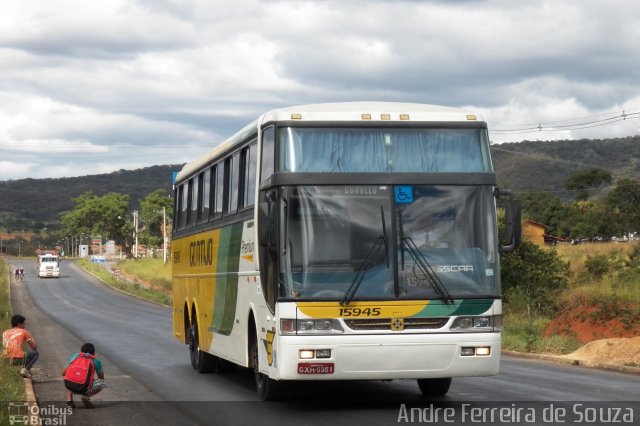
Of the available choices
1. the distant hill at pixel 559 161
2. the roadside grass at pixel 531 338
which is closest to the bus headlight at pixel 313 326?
the roadside grass at pixel 531 338

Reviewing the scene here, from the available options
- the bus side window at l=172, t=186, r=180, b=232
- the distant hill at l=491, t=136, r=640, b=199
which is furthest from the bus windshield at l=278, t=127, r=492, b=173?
the distant hill at l=491, t=136, r=640, b=199

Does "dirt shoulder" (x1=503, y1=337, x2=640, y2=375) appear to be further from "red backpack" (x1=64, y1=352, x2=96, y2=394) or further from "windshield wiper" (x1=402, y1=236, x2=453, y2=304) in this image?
"red backpack" (x1=64, y1=352, x2=96, y2=394)

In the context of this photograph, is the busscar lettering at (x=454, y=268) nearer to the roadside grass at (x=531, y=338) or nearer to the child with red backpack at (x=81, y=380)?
the child with red backpack at (x=81, y=380)

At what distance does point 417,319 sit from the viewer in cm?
1291

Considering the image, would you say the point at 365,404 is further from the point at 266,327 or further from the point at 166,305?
the point at 166,305

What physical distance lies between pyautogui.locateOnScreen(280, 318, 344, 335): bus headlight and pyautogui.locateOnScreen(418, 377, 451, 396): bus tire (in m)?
2.83

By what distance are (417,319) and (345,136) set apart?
2.45m

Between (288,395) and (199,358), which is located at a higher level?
(199,358)

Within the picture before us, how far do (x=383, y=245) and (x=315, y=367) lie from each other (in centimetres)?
164

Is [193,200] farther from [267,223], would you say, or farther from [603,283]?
[603,283]

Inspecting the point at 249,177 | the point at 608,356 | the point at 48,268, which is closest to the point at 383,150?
the point at 249,177

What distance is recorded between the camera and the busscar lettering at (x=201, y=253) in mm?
18797

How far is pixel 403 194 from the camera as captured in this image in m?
13.2

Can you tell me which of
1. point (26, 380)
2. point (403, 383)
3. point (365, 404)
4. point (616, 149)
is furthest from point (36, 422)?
point (616, 149)
